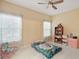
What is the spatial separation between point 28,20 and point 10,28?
40.7 inches

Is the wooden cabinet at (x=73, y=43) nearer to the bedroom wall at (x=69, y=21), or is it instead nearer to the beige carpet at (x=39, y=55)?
the bedroom wall at (x=69, y=21)

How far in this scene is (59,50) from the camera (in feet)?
7.93

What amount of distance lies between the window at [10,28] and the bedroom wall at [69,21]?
9.17ft

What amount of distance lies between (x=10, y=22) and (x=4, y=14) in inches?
16.1

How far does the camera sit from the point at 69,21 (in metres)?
5.30

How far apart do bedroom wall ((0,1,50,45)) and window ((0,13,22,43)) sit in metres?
0.20

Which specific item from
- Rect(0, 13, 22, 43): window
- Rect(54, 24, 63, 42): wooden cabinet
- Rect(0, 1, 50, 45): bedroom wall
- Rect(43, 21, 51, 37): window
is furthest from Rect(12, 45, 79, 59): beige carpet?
Rect(54, 24, 63, 42): wooden cabinet

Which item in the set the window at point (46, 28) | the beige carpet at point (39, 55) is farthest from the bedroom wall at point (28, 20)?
the beige carpet at point (39, 55)

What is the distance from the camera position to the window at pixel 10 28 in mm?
3368

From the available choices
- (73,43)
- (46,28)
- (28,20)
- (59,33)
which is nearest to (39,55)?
(28,20)

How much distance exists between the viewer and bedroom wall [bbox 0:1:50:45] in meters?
3.54

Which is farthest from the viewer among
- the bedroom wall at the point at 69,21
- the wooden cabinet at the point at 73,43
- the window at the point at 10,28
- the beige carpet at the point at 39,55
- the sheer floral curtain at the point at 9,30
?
the bedroom wall at the point at 69,21

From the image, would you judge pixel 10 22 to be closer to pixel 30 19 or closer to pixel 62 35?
pixel 30 19

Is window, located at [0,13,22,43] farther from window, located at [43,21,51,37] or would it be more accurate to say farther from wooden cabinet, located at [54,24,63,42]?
wooden cabinet, located at [54,24,63,42]
